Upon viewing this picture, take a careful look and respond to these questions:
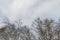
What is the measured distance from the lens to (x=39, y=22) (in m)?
28.3

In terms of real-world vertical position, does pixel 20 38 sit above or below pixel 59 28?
below

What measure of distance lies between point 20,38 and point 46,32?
7.82 meters

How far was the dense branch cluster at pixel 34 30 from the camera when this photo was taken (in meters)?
26.4

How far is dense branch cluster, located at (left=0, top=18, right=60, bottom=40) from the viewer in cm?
2644

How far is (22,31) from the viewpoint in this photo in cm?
3145

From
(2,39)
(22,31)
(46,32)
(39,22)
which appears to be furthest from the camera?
(2,39)

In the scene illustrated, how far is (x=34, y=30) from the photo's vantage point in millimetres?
28844

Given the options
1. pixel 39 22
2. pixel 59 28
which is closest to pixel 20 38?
pixel 39 22

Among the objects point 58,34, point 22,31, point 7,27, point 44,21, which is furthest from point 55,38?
point 7,27

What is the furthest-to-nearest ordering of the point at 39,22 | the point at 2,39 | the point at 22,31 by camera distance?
the point at 2,39, the point at 22,31, the point at 39,22

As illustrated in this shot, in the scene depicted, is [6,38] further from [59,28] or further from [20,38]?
[59,28]

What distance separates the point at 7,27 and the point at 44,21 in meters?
6.87

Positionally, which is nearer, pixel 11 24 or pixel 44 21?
pixel 44 21

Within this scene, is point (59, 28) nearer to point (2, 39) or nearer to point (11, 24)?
point (11, 24)
